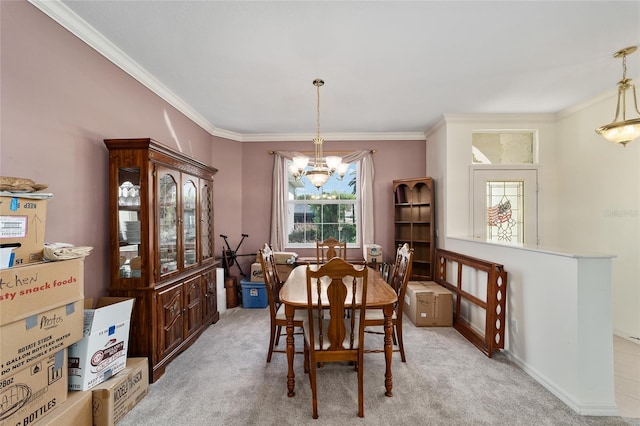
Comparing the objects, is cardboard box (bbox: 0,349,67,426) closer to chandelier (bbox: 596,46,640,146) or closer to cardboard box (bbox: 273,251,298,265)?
cardboard box (bbox: 273,251,298,265)

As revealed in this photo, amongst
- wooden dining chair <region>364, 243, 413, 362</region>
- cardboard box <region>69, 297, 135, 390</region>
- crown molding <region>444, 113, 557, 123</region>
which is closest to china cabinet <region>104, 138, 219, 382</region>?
cardboard box <region>69, 297, 135, 390</region>

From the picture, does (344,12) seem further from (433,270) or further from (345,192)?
(433,270)

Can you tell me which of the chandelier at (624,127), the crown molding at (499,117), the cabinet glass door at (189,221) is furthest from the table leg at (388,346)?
the crown molding at (499,117)

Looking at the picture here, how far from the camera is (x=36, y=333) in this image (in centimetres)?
144

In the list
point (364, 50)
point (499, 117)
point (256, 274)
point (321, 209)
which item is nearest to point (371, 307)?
point (364, 50)

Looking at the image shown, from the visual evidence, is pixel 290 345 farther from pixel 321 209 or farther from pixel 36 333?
pixel 321 209

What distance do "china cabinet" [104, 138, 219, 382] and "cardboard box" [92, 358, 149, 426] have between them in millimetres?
178

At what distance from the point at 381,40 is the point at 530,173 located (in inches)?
128

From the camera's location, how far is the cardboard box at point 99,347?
174 centimetres

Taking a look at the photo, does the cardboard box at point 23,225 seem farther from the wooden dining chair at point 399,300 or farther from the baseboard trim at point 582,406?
the baseboard trim at point 582,406

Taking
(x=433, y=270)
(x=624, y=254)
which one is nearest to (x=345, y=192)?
(x=433, y=270)

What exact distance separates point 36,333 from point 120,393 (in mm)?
744

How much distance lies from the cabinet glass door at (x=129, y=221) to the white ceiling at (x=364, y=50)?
107 centimetres

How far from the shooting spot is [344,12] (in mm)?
1927
